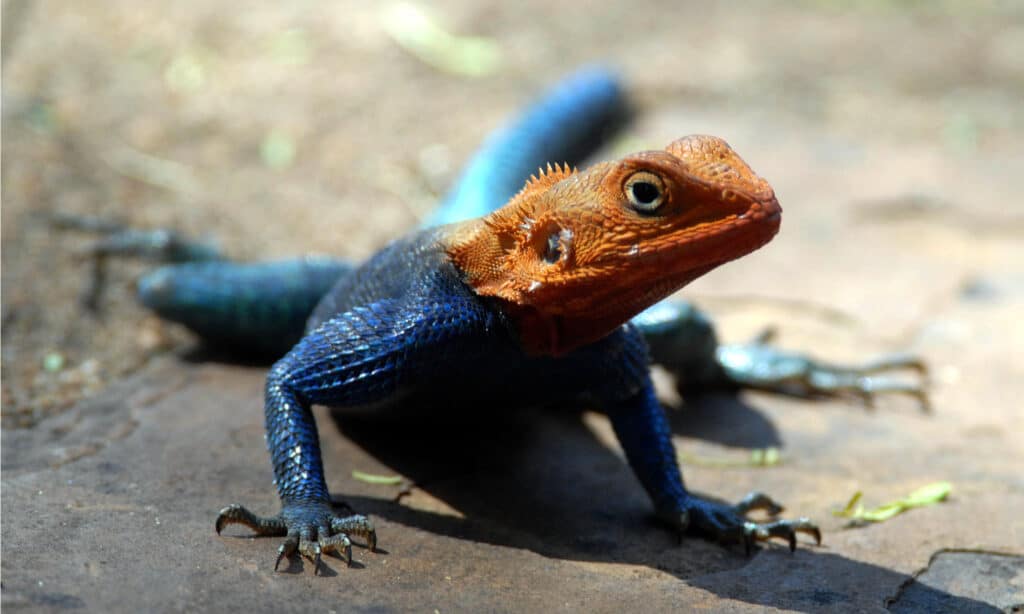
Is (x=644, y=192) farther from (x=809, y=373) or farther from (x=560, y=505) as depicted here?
(x=809, y=373)

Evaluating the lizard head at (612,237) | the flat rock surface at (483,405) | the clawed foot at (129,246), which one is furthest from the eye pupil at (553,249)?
the clawed foot at (129,246)

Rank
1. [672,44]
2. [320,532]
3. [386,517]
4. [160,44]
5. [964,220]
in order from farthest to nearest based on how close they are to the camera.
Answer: [672,44] → [160,44] → [964,220] → [386,517] → [320,532]

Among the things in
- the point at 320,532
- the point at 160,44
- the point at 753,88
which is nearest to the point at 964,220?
the point at 753,88

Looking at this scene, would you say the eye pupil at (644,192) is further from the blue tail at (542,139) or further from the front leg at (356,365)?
the blue tail at (542,139)

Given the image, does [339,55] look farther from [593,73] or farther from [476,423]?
[476,423]

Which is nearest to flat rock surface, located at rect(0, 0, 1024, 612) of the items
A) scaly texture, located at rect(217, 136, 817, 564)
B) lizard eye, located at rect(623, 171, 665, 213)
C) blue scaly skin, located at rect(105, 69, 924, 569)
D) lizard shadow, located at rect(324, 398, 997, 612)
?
lizard shadow, located at rect(324, 398, 997, 612)
